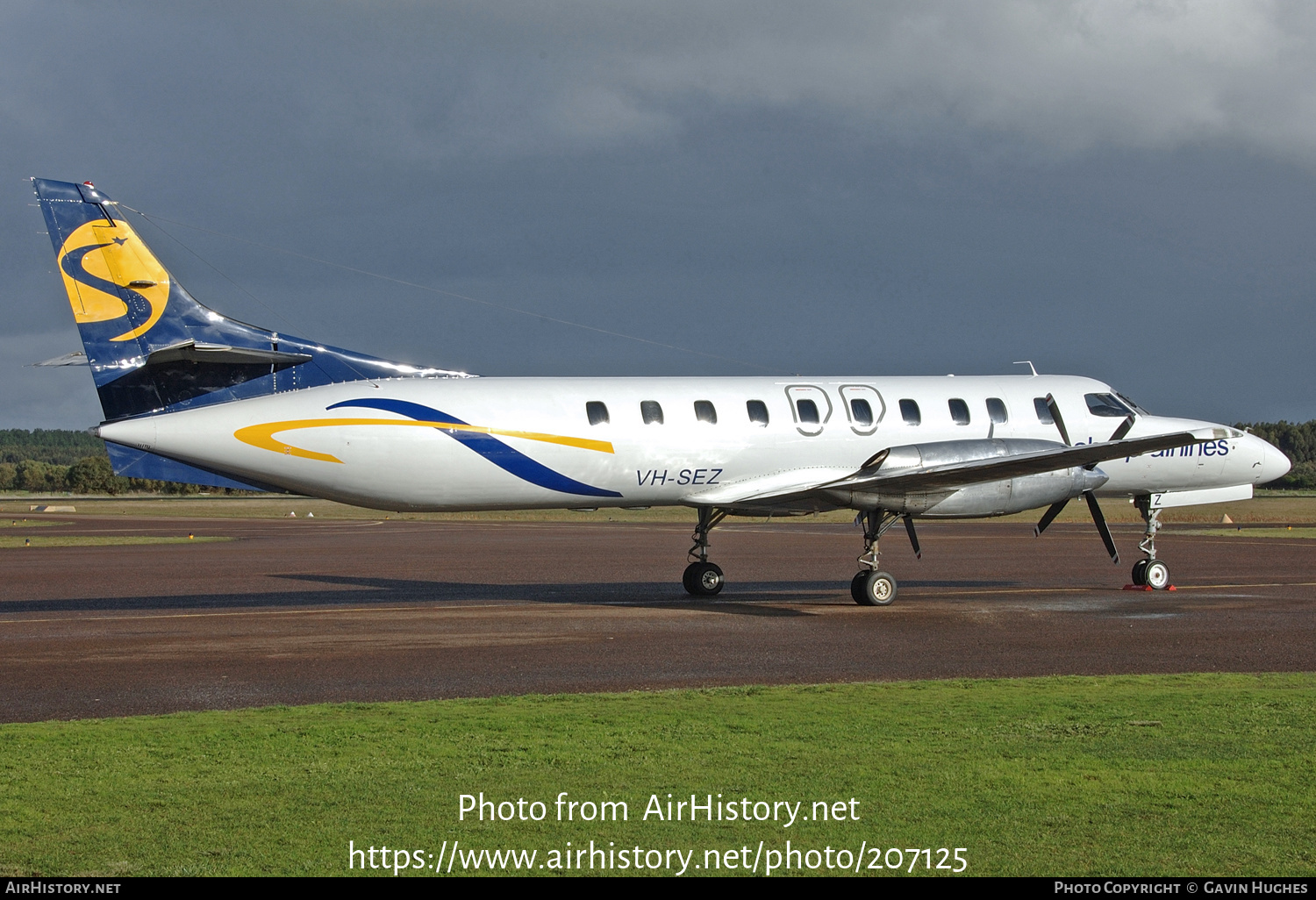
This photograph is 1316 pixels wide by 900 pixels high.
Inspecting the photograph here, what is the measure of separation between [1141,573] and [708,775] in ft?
57.6

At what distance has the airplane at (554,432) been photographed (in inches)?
774

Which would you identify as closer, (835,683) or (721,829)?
(721,829)

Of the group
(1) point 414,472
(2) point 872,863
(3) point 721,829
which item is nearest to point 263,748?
(3) point 721,829

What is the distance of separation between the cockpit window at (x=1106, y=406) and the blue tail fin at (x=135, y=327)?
1540 cm

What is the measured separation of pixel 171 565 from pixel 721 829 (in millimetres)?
29813

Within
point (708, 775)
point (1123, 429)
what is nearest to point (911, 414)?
point (1123, 429)

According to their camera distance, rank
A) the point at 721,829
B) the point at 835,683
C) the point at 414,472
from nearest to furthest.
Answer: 1. the point at 721,829
2. the point at 835,683
3. the point at 414,472

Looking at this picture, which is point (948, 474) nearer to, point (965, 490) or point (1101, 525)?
point (965, 490)

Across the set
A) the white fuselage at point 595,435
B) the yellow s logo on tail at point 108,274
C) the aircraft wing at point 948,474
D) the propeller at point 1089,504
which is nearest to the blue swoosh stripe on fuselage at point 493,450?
the white fuselage at point 595,435

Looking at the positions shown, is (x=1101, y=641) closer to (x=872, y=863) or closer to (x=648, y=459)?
(x=648, y=459)

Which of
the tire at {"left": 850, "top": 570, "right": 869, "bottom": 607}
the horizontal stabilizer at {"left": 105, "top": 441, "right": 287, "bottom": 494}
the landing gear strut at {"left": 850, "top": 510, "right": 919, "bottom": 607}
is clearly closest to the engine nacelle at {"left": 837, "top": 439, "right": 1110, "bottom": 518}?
the landing gear strut at {"left": 850, "top": 510, "right": 919, "bottom": 607}

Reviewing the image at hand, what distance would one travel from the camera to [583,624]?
61.4 ft

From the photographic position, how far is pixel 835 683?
13078 millimetres

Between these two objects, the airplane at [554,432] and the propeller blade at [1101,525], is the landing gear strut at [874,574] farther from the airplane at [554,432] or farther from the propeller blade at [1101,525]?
the propeller blade at [1101,525]
